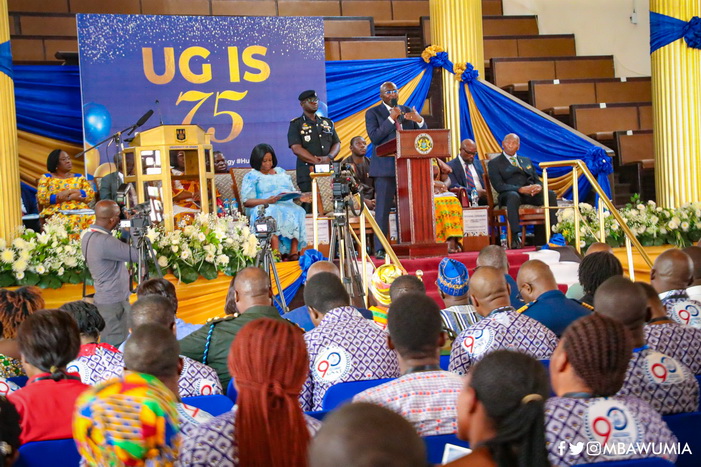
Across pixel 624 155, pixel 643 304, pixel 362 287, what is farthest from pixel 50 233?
pixel 624 155

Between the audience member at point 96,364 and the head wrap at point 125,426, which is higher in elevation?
the head wrap at point 125,426

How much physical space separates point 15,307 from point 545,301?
84.8 inches

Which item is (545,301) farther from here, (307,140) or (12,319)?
(307,140)

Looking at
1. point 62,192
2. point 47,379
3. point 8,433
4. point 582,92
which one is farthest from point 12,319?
point 582,92

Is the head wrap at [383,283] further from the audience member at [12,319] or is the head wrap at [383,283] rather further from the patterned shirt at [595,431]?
the patterned shirt at [595,431]

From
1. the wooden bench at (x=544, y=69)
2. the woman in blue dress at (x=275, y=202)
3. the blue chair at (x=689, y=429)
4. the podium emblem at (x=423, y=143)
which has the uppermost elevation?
the wooden bench at (x=544, y=69)

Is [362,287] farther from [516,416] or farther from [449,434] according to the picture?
[516,416]

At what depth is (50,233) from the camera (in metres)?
6.34

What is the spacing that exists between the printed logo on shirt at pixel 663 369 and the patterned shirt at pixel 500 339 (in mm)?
497

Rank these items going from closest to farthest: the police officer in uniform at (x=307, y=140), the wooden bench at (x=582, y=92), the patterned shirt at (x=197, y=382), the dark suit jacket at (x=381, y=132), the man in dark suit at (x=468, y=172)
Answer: the patterned shirt at (x=197, y=382) → the dark suit jacket at (x=381, y=132) → the police officer in uniform at (x=307, y=140) → the man in dark suit at (x=468, y=172) → the wooden bench at (x=582, y=92)

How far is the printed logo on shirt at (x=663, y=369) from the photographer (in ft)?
8.19

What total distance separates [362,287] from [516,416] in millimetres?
4445

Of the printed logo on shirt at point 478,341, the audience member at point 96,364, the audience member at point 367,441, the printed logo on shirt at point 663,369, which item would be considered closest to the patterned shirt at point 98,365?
the audience member at point 96,364

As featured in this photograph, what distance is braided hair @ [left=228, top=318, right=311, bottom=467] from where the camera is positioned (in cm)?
171
